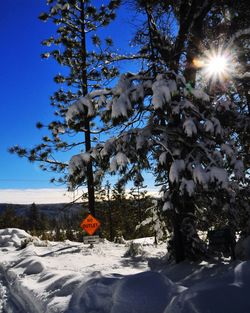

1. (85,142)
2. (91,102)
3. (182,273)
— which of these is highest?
(85,142)

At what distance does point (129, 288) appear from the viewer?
434 cm

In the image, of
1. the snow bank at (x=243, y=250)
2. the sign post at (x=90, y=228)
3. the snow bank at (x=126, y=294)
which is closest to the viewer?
the snow bank at (x=126, y=294)

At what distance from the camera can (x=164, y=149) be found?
756 centimetres

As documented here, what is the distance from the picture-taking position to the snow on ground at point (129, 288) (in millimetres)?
3359

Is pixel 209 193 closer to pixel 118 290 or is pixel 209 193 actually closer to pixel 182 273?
pixel 182 273

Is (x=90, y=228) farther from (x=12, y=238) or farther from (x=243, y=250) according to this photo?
(x=12, y=238)

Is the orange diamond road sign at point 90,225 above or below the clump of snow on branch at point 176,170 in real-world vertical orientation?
below

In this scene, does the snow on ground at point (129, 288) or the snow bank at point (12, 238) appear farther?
the snow bank at point (12, 238)

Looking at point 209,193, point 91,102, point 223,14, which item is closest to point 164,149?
point 209,193

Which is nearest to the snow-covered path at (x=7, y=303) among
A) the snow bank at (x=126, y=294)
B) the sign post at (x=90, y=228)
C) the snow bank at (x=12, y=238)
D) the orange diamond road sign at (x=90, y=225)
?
the snow bank at (x=126, y=294)

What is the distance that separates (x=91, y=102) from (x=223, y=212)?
3503mm

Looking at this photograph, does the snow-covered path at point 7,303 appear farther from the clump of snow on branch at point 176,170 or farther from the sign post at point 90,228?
the sign post at point 90,228

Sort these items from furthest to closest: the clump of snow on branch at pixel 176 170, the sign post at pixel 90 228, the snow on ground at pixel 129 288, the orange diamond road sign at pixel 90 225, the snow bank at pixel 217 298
→ the orange diamond road sign at pixel 90 225 → the sign post at pixel 90 228 → the clump of snow on branch at pixel 176 170 → the snow on ground at pixel 129 288 → the snow bank at pixel 217 298

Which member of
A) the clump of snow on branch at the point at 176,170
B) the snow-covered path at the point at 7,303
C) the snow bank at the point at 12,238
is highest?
the clump of snow on branch at the point at 176,170
